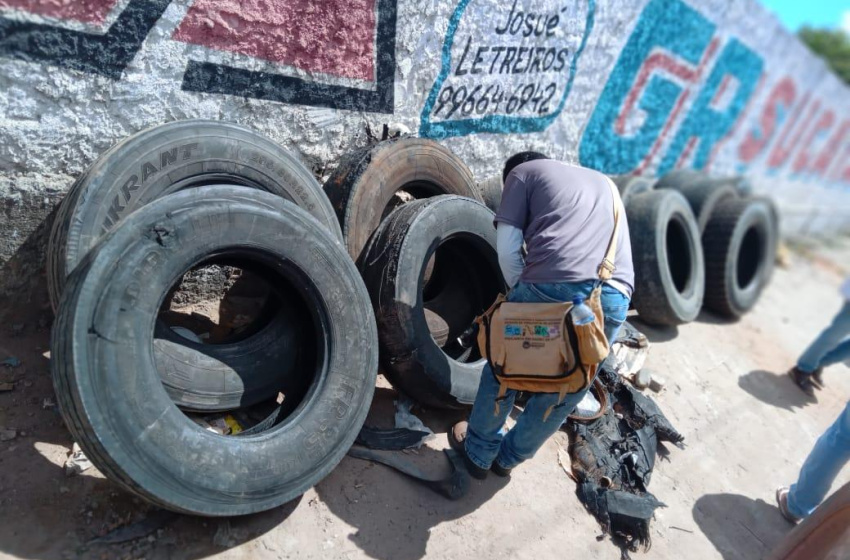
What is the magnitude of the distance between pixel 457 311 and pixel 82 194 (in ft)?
7.59

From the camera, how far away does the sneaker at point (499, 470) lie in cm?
328

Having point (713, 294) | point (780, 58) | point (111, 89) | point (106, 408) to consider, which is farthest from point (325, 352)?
point (780, 58)

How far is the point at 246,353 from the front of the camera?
293 centimetres

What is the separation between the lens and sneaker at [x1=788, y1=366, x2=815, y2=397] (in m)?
5.58

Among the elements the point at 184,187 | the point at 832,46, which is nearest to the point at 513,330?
the point at 184,187

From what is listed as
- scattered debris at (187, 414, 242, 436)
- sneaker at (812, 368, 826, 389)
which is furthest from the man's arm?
sneaker at (812, 368, 826, 389)

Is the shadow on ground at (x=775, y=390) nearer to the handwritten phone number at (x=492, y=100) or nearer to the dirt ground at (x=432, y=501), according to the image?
the dirt ground at (x=432, y=501)

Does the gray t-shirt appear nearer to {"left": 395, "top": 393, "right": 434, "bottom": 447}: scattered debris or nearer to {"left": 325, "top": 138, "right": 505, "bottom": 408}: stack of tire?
{"left": 325, "top": 138, "right": 505, "bottom": 408}: stack of tire

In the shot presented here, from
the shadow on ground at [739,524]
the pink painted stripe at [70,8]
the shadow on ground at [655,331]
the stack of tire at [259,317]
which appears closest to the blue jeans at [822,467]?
the shadow on ground at [739,524]

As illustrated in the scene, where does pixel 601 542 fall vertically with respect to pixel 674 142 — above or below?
below

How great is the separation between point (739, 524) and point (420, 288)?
252 centimetres

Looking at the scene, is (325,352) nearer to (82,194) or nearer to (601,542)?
(82,194)

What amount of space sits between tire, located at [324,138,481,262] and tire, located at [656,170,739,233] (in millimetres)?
3563

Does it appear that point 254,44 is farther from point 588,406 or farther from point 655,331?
point 655,331
